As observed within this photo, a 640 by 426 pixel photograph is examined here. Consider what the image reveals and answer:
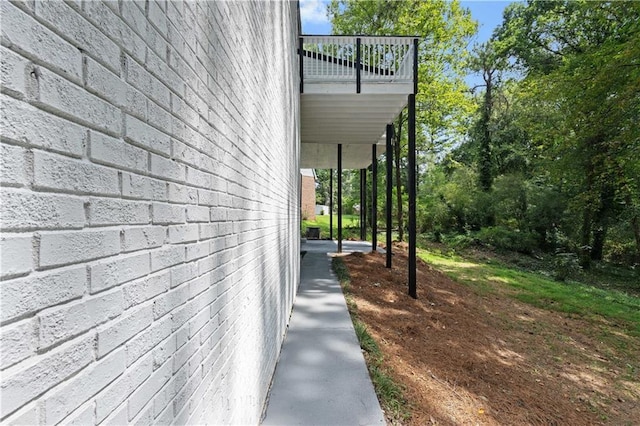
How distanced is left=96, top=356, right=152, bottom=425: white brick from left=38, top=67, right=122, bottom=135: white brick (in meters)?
0.63

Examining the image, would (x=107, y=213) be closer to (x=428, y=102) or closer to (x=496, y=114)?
(x=428, y=102)

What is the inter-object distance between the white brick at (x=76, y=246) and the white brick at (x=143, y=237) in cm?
→ 4

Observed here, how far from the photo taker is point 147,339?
0.98 meters

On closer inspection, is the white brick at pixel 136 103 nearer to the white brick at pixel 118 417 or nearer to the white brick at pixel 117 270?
the white brick at pixel 117 270

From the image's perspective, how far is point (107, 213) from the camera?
815 millimetres

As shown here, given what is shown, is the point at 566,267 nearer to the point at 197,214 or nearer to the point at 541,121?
the point at 541,121

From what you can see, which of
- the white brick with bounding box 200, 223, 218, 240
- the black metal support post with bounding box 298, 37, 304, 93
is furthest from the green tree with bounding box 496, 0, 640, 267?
the white brick with bounding box 200, 223, 218, 240

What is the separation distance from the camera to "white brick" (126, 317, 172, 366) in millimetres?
900

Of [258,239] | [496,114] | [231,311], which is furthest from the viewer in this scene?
[496,114]

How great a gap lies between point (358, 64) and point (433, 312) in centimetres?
501

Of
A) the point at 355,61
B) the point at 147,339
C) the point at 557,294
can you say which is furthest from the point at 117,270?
the point at 557,294

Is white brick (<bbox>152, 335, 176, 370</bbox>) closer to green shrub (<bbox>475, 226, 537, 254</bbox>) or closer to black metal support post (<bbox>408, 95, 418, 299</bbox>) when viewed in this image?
black metal support post (<bbox>408, 95, 418, 299</bbox>)

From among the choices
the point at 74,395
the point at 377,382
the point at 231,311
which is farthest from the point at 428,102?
the point at 74,395

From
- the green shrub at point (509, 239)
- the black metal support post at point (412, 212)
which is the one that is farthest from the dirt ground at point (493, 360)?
the green shrub at point (509, 239)
